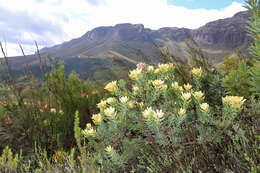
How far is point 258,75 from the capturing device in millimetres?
1193

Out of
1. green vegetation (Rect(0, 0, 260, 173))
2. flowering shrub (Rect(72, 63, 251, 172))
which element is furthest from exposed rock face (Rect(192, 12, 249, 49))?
flowering shrub (Rect(72, 63, 251, 172))

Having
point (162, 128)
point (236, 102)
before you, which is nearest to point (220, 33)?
point (236, 102)

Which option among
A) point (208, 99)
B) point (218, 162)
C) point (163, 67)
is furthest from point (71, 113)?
point (218, 162)

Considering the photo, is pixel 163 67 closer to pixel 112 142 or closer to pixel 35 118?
pixel 112 142

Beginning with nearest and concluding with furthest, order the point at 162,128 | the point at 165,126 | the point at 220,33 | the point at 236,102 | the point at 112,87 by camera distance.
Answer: the point at 236,102 → the point at 162,128 → the point at 165,126 → the point at 112,87 → the point at 220,33

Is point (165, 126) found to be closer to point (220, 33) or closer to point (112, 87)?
point (112, 87)

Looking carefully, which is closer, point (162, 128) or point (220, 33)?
point (162, 128)

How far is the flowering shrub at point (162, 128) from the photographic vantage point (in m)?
1.09

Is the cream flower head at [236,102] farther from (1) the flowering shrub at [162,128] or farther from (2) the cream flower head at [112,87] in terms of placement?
(2) the cream flower head at [112,87]

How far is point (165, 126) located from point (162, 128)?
12 cm

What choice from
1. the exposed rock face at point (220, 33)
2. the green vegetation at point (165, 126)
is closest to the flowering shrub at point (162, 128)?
the green vegetation at point (165, 126)

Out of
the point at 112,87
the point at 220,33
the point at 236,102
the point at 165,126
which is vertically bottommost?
the point at 165,126

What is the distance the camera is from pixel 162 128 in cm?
117

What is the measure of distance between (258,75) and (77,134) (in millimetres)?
1486
